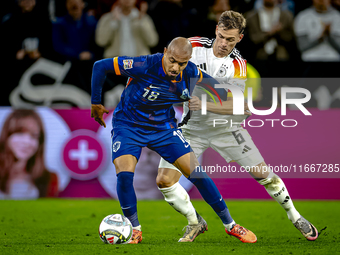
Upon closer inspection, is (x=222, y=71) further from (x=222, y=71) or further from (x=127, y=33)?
(x=127, y=33)

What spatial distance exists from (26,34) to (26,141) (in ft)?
6.92

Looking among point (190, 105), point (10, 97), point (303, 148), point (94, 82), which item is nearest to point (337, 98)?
point (303, 148)

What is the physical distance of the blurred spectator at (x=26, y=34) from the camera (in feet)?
28.6

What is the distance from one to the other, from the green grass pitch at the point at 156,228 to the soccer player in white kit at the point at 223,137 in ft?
0.85

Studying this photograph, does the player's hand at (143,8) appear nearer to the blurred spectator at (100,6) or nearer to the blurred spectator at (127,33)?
the blurred spectator at (127,33)

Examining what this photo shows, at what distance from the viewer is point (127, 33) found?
8656 mm

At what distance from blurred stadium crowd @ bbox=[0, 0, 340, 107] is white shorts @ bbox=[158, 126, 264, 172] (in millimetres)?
3482

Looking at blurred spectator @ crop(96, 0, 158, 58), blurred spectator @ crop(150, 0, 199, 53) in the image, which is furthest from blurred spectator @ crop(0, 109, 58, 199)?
blurred spectator @ crop(150, 0, 199, 53)

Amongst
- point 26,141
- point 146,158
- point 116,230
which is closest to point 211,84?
point 116,230

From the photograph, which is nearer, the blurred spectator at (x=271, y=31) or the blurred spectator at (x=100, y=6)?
the blurred spectator at (x=271, y=31)

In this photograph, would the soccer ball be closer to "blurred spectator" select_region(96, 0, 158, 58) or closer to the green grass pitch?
the green grass pitch

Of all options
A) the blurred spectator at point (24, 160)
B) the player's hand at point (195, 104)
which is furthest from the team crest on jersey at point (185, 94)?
the blurred spectator at point (24, 160)

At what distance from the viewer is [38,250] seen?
414 cm

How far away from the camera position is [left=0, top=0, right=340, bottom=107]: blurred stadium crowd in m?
8.30
